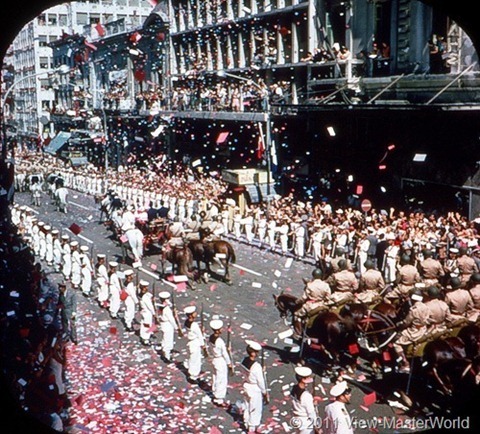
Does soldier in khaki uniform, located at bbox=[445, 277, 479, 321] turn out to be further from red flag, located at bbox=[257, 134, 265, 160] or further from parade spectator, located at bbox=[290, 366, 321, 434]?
red flag, located at bbox=[257, 134, 265, 160]

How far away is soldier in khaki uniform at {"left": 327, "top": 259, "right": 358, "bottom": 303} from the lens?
12020mm

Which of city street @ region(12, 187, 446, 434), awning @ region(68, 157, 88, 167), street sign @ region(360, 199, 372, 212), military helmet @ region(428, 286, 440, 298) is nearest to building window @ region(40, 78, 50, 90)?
awning @ region(68, 157, 88, 167)

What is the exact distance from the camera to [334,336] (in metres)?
11.2

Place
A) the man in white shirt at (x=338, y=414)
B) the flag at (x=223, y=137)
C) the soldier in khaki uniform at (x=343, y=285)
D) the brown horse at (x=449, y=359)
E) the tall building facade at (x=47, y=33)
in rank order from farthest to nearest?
1. the tall building facade at (x=47, y=33)
2. the flag at (x=223, y=137)
3. the soldier in khaki uniform at (x=343, y=285)
4. the brown horse at (x=449, y=359)
5. the man in white shirt at (x=338, y=414)

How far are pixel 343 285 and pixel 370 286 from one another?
1.88 feet

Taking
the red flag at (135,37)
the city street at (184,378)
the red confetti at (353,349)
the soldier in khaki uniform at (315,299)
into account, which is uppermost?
the red flag at (135,37)

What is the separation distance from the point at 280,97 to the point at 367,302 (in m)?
18.2

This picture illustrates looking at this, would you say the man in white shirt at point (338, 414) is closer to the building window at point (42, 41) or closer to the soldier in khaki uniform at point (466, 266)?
the soldier in khaki uniform at point (466, 266)

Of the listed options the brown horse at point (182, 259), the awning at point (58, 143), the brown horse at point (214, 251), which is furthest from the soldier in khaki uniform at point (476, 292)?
the awning at point (58, 143)

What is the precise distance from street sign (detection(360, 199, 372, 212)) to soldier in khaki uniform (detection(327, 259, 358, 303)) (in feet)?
39.5

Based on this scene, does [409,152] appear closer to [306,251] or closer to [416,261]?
[306,251]

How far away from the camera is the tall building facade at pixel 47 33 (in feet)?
162

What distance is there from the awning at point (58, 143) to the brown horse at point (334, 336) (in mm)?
37967

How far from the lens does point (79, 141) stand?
4366 cm
